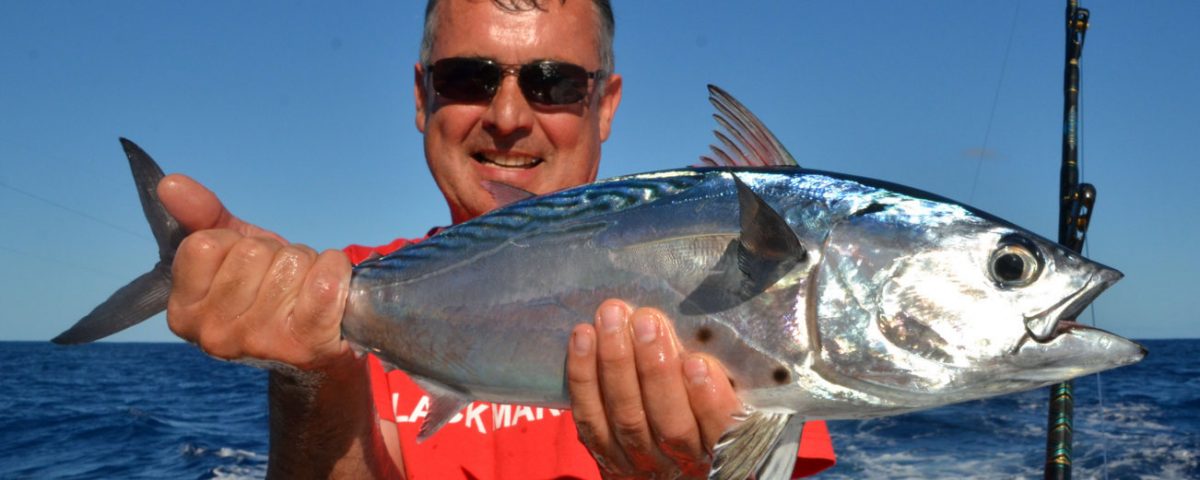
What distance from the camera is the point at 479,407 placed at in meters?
3.30

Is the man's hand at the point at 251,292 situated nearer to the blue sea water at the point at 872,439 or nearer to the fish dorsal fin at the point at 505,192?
the fish dorsal fin at the point at 505,192

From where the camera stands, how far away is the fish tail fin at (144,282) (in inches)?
96.0

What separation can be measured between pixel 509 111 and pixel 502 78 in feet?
0.47

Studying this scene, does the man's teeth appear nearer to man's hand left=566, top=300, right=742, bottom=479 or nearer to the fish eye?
man's hand left=566, top=300, right=742, bottom=479

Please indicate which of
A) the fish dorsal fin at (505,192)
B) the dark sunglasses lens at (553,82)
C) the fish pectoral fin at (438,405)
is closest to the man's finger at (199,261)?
the fish pectoral fin at (438,405)

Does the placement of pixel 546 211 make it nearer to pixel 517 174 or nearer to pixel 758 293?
pixel 758 293

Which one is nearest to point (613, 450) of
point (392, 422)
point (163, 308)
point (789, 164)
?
point (789, 164)

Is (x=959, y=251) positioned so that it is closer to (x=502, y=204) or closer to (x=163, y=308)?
(x=502, y=204)

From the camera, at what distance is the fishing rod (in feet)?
12.9

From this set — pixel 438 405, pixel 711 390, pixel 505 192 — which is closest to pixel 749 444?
pixel 711 390

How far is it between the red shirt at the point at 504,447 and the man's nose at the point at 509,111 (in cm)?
109

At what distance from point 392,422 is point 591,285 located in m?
1.47

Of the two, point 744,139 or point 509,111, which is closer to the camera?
point 744,139

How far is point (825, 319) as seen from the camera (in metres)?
2.04
